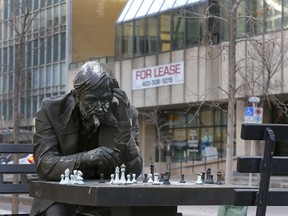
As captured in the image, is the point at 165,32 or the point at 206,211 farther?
the point at 165,32

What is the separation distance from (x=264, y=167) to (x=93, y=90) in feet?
5.48

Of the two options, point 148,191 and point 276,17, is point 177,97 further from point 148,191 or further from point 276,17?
point 148,191

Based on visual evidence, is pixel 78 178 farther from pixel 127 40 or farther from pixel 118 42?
pixel 118 42

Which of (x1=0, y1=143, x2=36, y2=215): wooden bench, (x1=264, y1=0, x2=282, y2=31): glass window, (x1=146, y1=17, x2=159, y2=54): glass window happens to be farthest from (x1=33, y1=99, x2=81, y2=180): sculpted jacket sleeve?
(x1=146, y1=17, x2=159, y2=54): glass window

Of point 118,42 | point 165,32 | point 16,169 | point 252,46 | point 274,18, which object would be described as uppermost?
point 165,32

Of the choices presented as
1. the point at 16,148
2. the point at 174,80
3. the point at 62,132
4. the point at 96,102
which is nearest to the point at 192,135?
the point at 174,80

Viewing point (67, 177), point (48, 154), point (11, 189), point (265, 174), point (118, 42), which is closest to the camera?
point (265, 174)

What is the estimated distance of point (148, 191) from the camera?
4086mm

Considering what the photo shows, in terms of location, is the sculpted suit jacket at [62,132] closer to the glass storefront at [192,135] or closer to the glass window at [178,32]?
the glass storefront at [192,135]

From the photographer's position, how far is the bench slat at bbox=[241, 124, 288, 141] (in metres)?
3.49

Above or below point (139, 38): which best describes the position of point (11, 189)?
below

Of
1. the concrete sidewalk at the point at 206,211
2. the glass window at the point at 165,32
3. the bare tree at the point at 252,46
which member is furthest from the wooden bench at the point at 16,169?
the glass window at the point at 165,32

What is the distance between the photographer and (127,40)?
41.5 meters

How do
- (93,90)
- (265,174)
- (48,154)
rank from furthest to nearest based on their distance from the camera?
(48,154), (93,90), (265,174)
